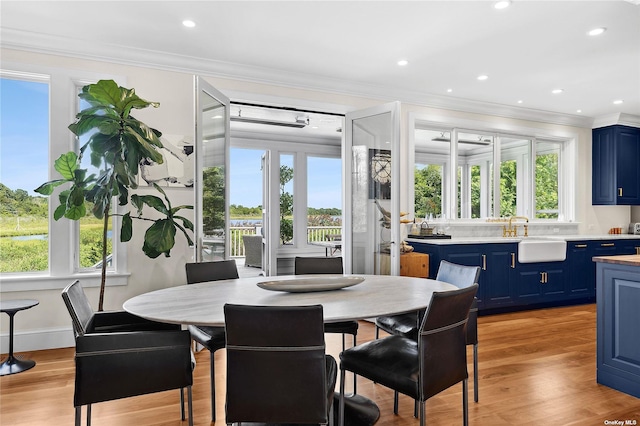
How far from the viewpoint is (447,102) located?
16.8 ft

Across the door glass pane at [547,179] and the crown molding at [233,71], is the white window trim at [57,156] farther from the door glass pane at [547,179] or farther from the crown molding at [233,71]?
the door glass pane at [547,179]

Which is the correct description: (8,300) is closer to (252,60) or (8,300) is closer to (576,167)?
(252,60)

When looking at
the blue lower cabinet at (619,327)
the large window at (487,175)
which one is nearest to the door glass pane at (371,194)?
the large window at (487,175)

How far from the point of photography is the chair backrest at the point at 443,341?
1.69 m

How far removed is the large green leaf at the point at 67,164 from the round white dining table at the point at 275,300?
160cm

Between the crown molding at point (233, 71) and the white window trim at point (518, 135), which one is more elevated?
the crown molding at point (233, 71)

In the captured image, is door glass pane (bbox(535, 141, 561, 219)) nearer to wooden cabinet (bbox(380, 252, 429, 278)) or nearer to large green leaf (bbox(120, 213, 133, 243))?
wooden cabinet (bbox(380, 252, 429, 278))

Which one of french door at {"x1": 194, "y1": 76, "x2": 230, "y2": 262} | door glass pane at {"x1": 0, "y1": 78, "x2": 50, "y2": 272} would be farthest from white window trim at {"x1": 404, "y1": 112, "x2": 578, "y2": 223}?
door glass pane at {"x1": 0, "y1": 78, "x2": 50, "y2": 272}

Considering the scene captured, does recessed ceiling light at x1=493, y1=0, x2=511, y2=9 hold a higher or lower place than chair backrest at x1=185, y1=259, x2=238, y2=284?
higher

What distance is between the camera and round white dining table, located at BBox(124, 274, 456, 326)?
5.60 feet

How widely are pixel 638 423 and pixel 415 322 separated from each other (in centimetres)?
133

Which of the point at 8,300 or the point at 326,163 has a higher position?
the point at 326,163

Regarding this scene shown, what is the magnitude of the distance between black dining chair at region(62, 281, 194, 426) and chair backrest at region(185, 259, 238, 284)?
86 centimetres

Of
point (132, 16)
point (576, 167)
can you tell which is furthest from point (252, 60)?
point (576, 167)
